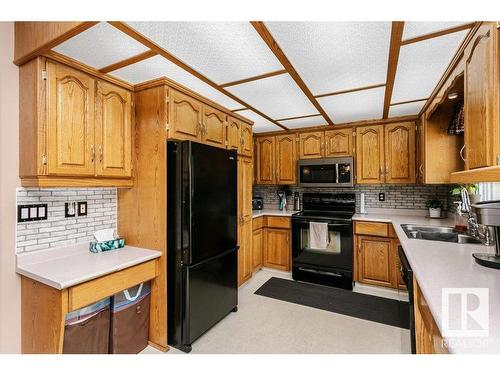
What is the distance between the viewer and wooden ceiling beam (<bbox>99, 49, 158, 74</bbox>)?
1.63 metres

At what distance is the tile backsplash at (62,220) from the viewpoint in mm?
1751

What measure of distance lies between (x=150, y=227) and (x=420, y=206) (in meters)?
3.38

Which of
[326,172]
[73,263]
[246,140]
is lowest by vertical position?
[73,263]

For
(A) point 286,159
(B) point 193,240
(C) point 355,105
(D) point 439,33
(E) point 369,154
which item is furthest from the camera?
(A) point 286,159

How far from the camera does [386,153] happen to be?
3.35 meters

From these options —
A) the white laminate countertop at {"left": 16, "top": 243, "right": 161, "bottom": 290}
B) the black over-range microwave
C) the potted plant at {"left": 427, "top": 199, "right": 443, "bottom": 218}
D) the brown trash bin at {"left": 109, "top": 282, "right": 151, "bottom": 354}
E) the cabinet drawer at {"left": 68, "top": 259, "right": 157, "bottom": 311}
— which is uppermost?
the black over-range microwave

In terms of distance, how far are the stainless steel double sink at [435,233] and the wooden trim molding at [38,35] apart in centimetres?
274

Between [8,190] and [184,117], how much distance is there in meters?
1.29

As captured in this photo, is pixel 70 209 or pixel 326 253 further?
pixel 326 253

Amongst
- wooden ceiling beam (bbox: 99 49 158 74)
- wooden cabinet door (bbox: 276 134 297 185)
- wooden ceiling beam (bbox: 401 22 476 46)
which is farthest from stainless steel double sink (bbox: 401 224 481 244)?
wooden ceiling beam (bbox: 99 49 158 74)

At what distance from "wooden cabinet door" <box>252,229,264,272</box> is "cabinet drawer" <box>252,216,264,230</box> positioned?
5cm

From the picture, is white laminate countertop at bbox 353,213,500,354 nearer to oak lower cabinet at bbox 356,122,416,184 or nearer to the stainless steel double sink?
the stainless steel double sink
